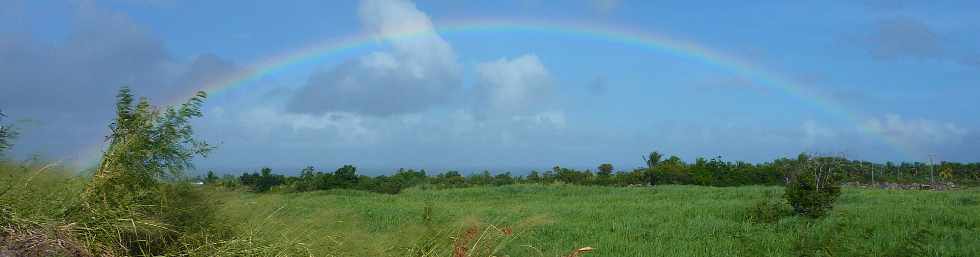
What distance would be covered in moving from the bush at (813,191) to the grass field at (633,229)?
0.24 metres

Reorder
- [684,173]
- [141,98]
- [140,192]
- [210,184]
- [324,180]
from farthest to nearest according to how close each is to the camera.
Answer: [684,173] < [324,180] < [210,184] < [141,98] < [140,192]

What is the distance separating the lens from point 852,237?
802 centimetres

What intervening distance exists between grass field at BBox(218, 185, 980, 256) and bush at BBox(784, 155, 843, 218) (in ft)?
0.78

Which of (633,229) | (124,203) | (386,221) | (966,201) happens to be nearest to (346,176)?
(386,221)

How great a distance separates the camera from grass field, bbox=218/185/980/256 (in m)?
5.26

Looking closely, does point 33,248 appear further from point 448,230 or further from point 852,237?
point 852,237

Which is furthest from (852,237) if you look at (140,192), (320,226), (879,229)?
(140,192)

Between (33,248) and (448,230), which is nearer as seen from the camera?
(33,248)

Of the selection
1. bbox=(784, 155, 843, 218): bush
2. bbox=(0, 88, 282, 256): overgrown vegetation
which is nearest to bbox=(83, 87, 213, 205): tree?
bbox=(0, 88, 282, 256): overgrown vegetation

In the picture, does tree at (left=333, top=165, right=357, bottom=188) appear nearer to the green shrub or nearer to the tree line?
the tree line

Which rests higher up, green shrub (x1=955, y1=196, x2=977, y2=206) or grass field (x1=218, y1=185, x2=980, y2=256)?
green shrub (x1=955, y1=196, x2=977, y2=206)

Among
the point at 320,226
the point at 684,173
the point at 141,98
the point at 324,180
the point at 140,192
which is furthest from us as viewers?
the point at 684,173

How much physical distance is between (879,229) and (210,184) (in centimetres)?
722

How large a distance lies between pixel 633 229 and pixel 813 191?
277 cm
